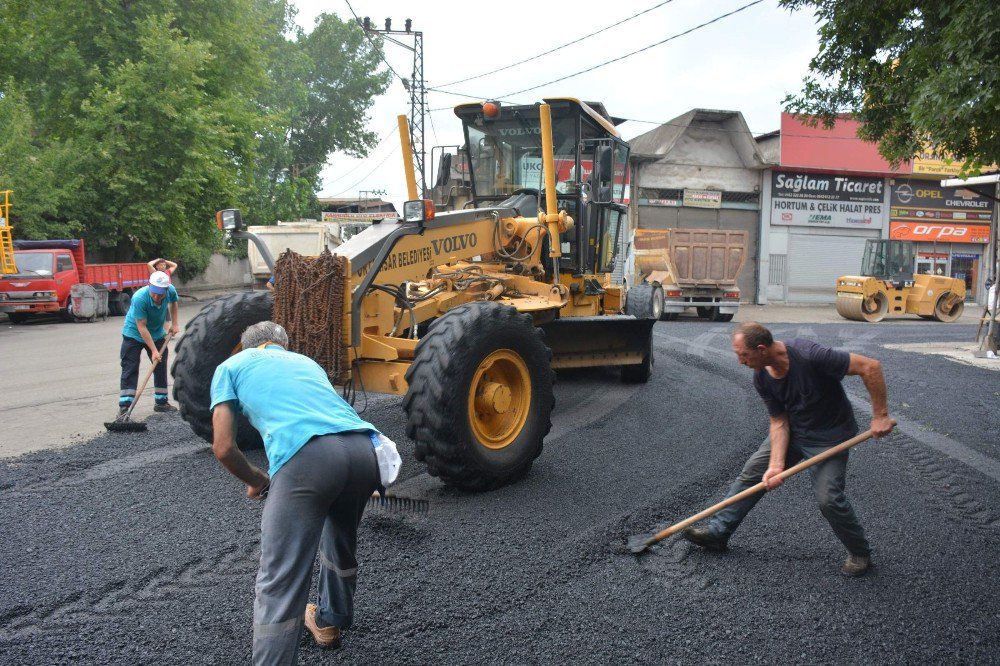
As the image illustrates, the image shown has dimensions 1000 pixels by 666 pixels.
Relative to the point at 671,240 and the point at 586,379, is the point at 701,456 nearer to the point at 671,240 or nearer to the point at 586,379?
the point at 586,379

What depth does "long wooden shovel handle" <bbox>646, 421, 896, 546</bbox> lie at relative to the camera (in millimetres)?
4008

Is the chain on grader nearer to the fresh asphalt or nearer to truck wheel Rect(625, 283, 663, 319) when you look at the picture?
the fresh asphalt

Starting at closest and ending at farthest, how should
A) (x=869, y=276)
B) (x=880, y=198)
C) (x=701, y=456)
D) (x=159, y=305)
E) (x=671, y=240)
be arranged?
1. (x=701, y=456)
2. (x=159, y=305)
3. (x=671, y=240)
4. (x=869, y=276)
5. (x=880, y=198)

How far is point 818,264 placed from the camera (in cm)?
2983

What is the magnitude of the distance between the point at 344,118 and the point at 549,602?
150 feet

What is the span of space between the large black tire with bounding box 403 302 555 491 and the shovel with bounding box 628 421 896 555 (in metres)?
1.22

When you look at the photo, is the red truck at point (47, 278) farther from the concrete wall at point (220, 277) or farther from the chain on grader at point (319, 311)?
the chain on grader at point (319, 311)

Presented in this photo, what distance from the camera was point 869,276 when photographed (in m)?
21.3

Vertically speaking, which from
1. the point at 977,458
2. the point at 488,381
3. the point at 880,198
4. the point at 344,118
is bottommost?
the point at 977,458

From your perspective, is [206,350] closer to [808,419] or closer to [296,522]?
[296,522]

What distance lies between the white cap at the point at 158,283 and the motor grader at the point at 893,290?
59.2 ft

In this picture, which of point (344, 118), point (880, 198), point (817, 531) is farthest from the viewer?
point (344, 118)

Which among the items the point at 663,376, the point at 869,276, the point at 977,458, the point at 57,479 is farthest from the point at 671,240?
Result: the point at 57,479

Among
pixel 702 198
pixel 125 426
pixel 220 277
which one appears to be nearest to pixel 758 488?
pixel 125 426
